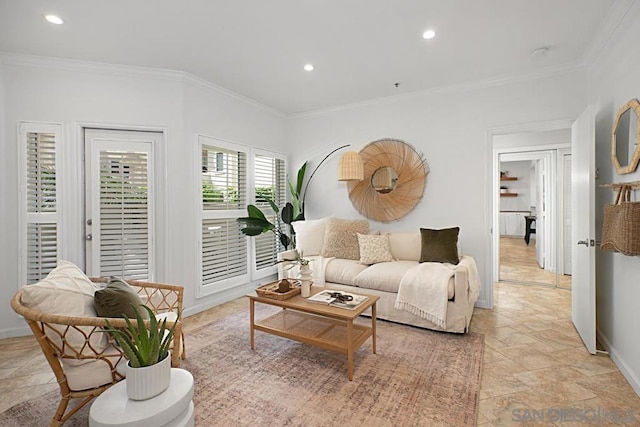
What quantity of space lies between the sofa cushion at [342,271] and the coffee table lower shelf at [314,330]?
82 cm

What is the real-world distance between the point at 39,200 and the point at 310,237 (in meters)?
2.99

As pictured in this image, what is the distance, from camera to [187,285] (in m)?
3.64

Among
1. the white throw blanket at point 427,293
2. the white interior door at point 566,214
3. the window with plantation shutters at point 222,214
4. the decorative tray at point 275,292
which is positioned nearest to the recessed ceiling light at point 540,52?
the white throw blanket at point 427,293

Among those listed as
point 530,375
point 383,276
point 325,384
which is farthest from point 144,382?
point 530,375

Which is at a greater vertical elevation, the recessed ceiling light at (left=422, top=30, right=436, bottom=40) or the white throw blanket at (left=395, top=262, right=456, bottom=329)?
the recessed ceiling light at (left=422, top=30, right=436, bottom=40)

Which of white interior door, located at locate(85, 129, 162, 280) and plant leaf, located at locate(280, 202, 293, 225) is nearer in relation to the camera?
white interior door, located at locate(85, 129, 162, 280)

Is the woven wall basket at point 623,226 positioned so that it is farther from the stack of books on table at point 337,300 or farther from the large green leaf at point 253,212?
the large green leaf at point 253,212

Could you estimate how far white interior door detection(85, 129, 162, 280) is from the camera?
331 centimetres

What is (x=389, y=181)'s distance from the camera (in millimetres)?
4402

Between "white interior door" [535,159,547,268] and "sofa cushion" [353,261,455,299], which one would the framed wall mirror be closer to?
"sofa cushion" [353,261,455,299]

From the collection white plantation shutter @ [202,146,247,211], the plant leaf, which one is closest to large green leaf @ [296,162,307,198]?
the plant leaf

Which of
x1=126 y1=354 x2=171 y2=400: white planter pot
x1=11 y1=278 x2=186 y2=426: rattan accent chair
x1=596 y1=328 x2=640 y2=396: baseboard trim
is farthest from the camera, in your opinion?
x1=596 y1=328 x2=640 y2=396: baseboard trim

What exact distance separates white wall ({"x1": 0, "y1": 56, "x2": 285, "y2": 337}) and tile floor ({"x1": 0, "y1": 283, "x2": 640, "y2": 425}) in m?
0.75

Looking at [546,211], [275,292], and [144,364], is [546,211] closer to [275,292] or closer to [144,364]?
[275,292]
